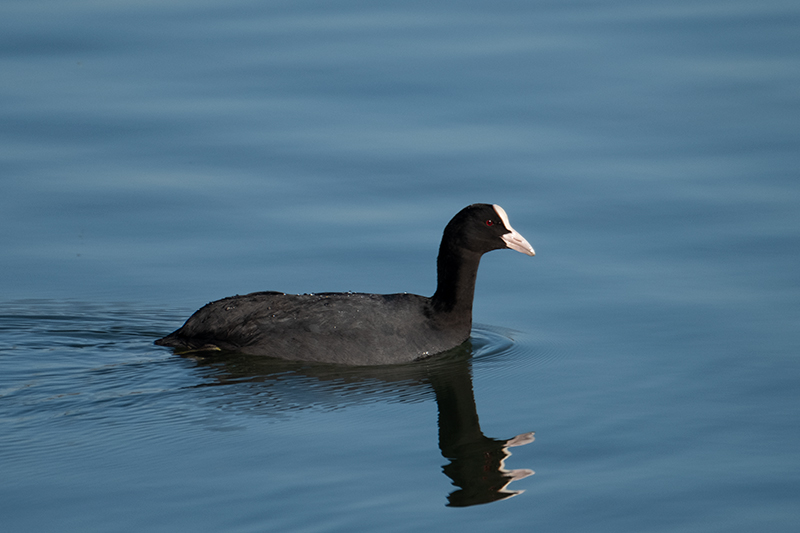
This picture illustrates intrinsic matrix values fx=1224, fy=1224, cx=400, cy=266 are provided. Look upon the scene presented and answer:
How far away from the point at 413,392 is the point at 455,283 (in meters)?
1.36

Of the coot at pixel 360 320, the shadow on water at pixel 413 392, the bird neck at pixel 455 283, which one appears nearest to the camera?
the shadow on water at pixel 413 392

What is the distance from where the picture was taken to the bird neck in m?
9.36

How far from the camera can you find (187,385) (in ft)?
27.0

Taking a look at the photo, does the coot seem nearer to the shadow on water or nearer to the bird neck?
the bird neck

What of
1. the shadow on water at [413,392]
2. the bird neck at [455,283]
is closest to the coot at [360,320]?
the bird neck at [455,283]

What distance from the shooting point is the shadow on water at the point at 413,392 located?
6770mm

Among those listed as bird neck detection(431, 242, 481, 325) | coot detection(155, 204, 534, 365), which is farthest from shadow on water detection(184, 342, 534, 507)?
bird neck detection(431, 242, 481, 325)

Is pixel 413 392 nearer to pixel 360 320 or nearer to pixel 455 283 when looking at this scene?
pixel 360 320

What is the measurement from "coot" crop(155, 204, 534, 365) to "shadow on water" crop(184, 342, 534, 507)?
0.38 feet

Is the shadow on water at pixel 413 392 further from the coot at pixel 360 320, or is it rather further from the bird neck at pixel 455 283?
the bird neck at pixel 455 283

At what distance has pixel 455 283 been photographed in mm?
9422

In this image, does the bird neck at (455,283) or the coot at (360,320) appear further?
the bird neck at (455,283)

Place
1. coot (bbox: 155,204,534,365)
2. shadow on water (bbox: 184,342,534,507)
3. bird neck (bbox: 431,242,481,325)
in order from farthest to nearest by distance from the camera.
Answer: bird neck (bbox: 431,242,481,325) → coot (bbox: 155,204,534,365) → shadow on water (bbox: 184,342,534,507)

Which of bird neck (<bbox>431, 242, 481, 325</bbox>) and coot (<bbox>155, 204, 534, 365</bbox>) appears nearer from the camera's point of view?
coot (<bbox>155, 204, 534, 365</bbox>)
